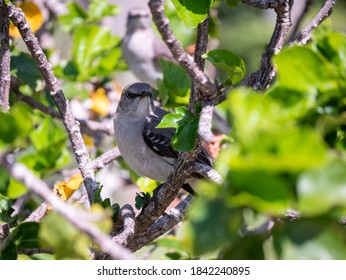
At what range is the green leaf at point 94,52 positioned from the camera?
13.1ft

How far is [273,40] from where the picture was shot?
7.38 feet

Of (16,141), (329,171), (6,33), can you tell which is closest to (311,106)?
(329,171)

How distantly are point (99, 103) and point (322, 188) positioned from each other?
11.8 feet

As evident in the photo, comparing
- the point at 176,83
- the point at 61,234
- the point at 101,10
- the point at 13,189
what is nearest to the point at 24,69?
the point at 13,189

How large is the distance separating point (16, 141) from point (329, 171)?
2.17ft

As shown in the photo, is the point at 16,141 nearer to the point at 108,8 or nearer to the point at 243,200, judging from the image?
the point at 243,200

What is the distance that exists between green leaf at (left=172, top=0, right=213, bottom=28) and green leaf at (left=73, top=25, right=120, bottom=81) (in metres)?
2.07

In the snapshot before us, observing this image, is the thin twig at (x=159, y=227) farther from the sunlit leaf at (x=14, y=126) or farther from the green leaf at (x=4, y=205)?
the sunlit leaf at (x=14, y=126)

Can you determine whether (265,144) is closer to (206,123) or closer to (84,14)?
(206,123)

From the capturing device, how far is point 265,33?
813cm

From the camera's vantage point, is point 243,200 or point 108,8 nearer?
point 243,200

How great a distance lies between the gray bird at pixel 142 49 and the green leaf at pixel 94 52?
2.56 meters

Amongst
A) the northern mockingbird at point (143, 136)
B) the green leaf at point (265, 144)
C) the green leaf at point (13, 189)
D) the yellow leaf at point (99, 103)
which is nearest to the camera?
the green leaf at point (265, 144)

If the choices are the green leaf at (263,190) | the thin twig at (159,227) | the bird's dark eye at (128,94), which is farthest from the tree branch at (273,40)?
the bird's dark eye at (128,94)
